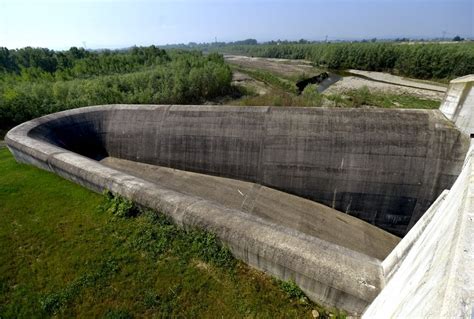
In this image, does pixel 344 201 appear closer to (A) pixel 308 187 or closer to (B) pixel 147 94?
(A) pixel 308 187

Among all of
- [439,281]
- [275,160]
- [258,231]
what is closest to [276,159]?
[275,160]

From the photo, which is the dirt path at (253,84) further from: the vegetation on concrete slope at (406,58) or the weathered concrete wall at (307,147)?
the vegetation on concrete slope at (406,58)

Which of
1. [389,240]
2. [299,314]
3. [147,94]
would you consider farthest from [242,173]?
[147,94]

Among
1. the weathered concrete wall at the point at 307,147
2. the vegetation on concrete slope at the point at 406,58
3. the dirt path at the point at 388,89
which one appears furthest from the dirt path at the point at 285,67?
the weathered concrete wall at the point at 307,147

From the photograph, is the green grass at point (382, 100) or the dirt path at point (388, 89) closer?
the green grass at point (382, 100)

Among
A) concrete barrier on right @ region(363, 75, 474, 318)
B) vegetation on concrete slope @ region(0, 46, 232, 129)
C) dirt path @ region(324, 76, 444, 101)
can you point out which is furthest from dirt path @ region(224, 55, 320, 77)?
concrete barrier on right @ region(363, 75, 474, 318)

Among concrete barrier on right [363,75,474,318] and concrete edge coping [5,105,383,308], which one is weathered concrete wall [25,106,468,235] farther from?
concrete barrier on right [363,75,474,318]

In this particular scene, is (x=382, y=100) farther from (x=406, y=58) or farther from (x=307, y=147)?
(x=406, y=58)
